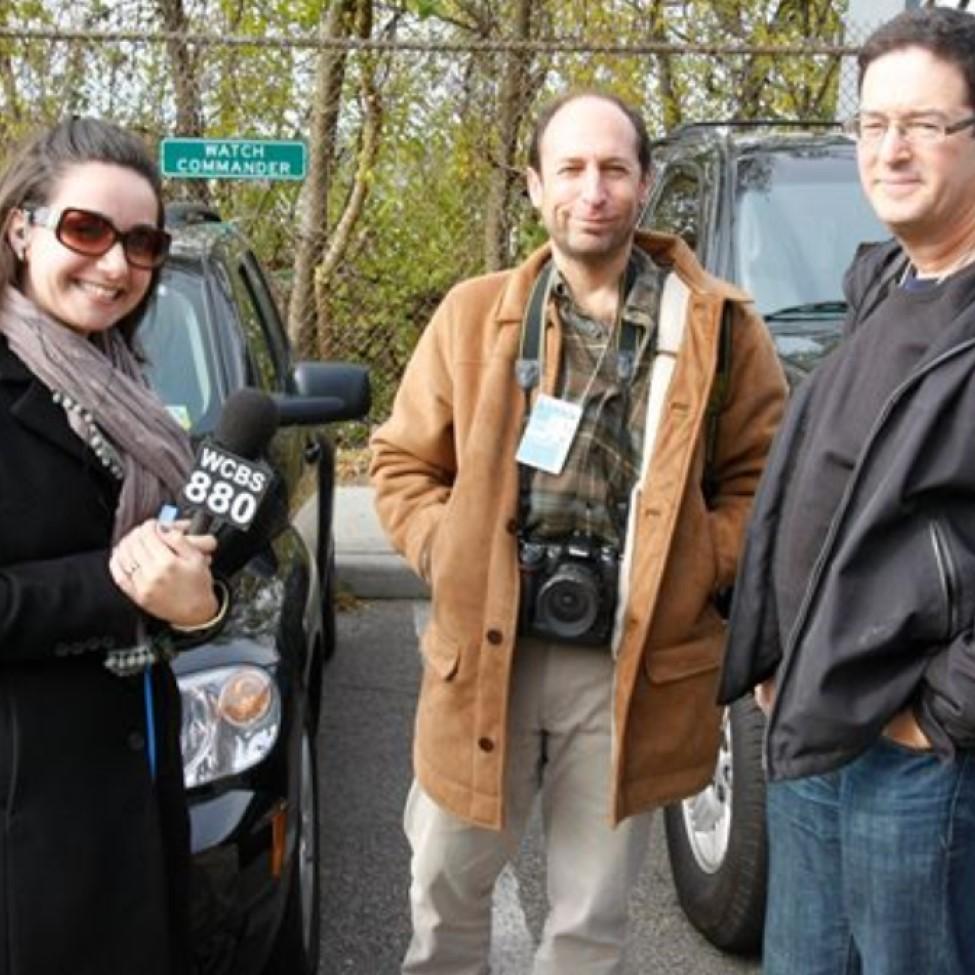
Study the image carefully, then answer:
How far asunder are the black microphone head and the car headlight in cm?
104

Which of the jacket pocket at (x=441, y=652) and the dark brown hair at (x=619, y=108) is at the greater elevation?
the dark brown hair at (x=619, y=108)

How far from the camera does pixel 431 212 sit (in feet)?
29.4

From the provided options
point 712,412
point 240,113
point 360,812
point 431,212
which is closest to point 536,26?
point 431,212

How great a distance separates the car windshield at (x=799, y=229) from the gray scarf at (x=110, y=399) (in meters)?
2.92

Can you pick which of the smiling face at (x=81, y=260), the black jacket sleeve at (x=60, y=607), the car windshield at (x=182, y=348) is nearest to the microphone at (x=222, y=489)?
the black jacket sleeve at (x=60, y=607)

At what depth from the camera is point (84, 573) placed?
1858 millimetres

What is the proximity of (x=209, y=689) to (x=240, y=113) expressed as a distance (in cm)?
610

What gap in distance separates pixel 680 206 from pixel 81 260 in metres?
3.79

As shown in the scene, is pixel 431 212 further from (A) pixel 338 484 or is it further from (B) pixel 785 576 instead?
(B) pixel 785 576

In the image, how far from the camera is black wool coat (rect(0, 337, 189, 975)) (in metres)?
1.84

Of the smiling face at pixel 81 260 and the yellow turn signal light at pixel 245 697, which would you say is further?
the yellow turn signal light at pixel 245 697

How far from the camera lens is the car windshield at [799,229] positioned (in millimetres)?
4676

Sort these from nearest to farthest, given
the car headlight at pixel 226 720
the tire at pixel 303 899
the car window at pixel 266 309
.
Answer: the car headlight at pixel 226 720 → the tire at pixel 303 899 → the car window at pixel 266 309

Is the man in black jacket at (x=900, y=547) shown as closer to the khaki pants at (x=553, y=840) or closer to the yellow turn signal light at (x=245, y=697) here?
the khaki pants at (x=553, y=840)
